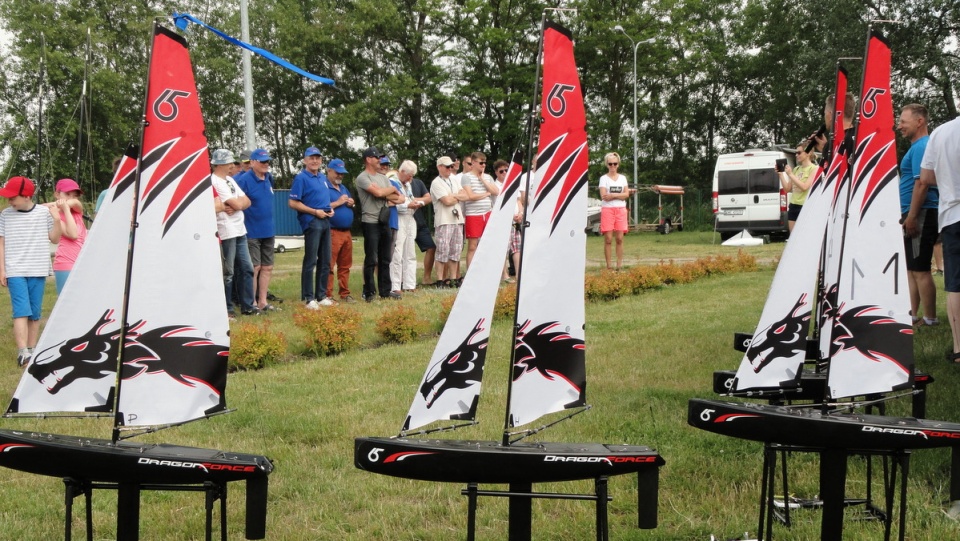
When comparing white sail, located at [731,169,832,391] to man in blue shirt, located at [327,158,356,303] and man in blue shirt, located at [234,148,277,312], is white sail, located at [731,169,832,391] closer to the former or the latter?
man in blue shirt, located at [234,148,277,312]

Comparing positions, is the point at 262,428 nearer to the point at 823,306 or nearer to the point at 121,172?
the point at 121,172

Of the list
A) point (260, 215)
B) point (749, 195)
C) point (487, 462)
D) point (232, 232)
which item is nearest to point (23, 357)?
point (232, 232)

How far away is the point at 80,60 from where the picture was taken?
42.9 meters

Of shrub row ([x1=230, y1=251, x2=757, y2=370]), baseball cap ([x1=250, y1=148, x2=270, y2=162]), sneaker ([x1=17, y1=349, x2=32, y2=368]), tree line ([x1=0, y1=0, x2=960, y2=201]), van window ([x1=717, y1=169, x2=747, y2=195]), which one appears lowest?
sneaker ([x1=17, y1=349, x2=32, y2=368])

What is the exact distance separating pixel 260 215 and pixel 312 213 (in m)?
0.69

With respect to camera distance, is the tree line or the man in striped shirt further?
the tree line

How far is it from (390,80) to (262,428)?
4002 centimetres

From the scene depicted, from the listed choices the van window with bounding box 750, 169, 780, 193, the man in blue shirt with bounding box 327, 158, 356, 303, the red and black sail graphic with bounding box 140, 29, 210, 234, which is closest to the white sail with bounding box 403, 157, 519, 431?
the red and black sail graphic with bounding box 140, 29, 210, 234

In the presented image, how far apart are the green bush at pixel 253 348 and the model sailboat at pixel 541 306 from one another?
17.7 ft

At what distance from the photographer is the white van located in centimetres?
2841

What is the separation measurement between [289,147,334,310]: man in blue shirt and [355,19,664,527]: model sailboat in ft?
27.1

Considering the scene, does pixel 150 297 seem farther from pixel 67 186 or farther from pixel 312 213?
pixel 312 213

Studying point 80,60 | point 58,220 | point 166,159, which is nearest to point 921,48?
point 58,220

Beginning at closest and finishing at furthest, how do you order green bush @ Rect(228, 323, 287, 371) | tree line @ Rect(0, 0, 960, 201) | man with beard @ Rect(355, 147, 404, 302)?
green bush @ Rect(228, 323, 287, 371)
man with beard @ Rect(355, 147, 404, 302)
tree line @ Rect(0, 0, 960, 201)
